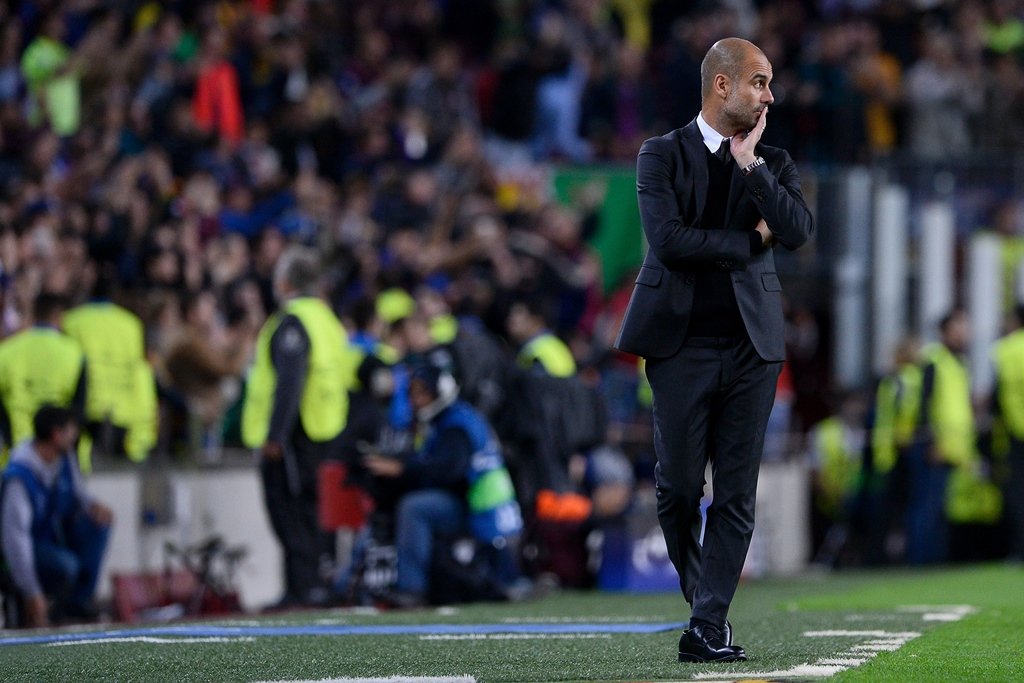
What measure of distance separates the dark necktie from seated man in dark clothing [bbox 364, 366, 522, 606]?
18.4 ft

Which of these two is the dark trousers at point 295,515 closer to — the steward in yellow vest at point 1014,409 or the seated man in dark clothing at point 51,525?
the seated man in dark clothing at point 51,525

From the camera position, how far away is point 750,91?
7.08m

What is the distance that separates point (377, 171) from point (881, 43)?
8.19m

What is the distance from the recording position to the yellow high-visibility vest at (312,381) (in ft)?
42.9

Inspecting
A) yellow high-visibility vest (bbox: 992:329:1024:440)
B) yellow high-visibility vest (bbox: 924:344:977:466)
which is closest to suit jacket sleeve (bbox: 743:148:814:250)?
yellow high-visibility vest (bbox: 992:329:1024:440)

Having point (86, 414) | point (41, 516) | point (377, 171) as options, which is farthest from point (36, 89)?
point (41, 516)

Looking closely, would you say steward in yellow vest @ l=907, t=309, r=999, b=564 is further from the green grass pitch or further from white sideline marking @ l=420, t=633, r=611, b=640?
white sideline marking @ l=420, t=633, r=611, b=640

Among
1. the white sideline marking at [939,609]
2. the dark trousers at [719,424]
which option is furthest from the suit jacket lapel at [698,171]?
the white sideline marking at [939,609]

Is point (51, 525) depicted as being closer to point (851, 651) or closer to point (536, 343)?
point (536, 343)

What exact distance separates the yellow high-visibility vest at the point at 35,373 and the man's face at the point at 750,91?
6330 millimetres

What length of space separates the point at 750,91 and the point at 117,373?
25.4 ft

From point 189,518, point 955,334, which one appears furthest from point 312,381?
point 955,334

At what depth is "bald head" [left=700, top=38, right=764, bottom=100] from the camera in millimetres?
7078

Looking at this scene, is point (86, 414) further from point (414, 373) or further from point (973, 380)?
point (973, 380)
